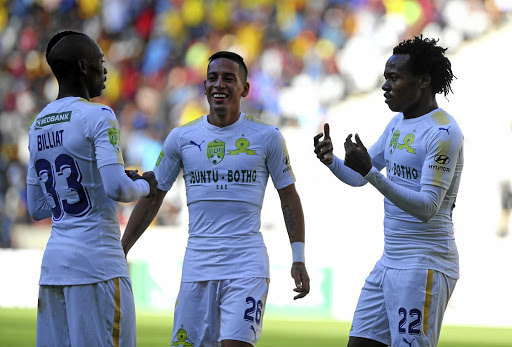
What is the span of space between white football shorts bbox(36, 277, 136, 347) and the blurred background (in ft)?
24.8

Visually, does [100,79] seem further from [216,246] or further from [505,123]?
[505,123]

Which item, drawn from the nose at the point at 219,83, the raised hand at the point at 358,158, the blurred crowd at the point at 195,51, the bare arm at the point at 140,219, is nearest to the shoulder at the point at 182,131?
the nose at the point at 219,83

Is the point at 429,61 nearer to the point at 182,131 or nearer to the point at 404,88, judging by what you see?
the point at 404,88

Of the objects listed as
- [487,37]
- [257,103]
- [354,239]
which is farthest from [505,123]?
[257,103]

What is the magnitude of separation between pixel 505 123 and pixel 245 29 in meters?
4.40

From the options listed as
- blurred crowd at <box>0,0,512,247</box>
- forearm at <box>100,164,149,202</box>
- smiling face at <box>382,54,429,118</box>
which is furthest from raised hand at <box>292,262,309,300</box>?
blurred crowd at <box>0,0,512,247</box>

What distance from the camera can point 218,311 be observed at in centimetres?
498

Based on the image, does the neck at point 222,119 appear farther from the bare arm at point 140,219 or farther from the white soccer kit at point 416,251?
the white soccer kit at point 416,251

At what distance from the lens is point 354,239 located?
12.4 meters

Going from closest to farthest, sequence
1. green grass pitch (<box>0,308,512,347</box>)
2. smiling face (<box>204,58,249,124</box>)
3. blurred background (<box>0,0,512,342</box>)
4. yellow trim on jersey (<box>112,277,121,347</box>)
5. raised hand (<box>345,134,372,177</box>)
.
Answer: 1. yellow trim on jersey (<box>112,277,121,347</box>)
2. raised hand (<box>345,134,372,177</box>)
3. smiling face (<box>204,58,249,124</box>)
4. green grass pitch (<box>0,308,512,347</box>)
5. blurred background (<box>0,0,512,342</box>)

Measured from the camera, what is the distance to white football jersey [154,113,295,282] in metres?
5.01

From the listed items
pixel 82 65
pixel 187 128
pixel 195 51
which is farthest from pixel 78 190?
pixel 195 51

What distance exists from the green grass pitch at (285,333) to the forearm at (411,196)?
4.84 meters

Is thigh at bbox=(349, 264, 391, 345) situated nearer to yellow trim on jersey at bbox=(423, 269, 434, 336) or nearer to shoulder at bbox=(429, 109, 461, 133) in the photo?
yellow trim on jersey at bbox=(423, 269, 434, 336)
